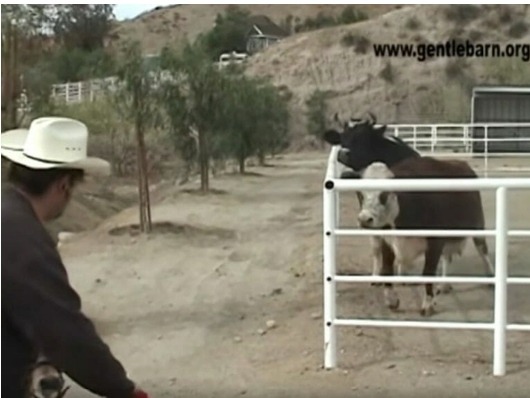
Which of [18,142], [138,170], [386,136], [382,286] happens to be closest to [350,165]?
[386,136]

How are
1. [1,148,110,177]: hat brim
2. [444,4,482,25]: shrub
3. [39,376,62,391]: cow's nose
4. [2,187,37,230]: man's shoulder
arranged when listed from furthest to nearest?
[444,4,482,25]: shrub → [39,376,62,391]: cow's nose → [1,148,110,177]: hat brim → [2,187,37,230]: man's shoulder

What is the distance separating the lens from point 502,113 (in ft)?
11.8

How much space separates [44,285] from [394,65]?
1.42m

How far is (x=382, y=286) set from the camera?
383 cm

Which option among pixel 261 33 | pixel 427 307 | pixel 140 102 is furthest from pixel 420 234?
pixel 140 102

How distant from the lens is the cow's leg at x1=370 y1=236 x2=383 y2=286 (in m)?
3.79

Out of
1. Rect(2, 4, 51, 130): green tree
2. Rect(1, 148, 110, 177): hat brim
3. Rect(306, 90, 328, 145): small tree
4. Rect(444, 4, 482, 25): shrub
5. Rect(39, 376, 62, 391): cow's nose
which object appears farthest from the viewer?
Rect(306, 90, 328, 145): small tree

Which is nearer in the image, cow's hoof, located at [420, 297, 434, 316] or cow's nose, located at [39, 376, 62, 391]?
cow's nose, located at [39, 376, 62, 391]

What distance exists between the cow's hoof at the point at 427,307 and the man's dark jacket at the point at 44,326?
133 cm

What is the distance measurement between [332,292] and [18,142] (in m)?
1.23

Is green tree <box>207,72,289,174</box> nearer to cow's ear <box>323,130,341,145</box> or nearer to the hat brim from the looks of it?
cow's ear <box>323,130,341,145</box>

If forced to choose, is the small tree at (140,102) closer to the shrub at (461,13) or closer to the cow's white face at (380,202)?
the cow's white face at (380,202)

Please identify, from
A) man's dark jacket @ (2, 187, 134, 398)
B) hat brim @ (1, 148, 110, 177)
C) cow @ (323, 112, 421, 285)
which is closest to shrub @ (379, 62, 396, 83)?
cow @ (323, 112, 421, 285)

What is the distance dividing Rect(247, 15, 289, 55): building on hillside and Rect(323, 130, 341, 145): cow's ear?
0.36 meters
